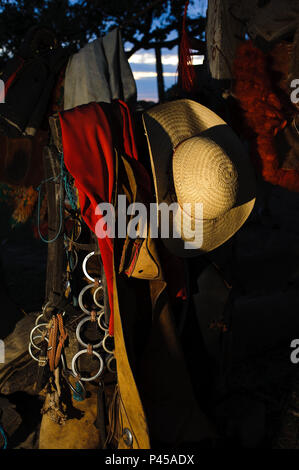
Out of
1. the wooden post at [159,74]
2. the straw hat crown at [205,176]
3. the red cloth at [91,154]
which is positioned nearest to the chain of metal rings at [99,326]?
the red cloth at [91,154]

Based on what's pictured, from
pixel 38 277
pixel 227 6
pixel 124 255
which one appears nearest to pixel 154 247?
pixel 124 255

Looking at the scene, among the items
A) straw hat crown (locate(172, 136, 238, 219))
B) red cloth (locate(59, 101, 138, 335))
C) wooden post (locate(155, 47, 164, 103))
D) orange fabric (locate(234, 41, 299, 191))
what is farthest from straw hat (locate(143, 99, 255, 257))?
wooden post (locate(155, 47, 164, 103))

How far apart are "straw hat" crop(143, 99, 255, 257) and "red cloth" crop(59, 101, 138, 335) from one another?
176 millimetres

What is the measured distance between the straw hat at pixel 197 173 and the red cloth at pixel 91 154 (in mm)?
176

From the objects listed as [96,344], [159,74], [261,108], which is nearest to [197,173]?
[261,108]

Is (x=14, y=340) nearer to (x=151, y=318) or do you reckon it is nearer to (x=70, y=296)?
(x=70, y=296)

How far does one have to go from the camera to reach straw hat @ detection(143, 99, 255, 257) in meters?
2.01

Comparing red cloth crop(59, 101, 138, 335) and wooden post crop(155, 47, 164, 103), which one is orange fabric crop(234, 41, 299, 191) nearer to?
red cloth crop(59, 101, 138, 335)

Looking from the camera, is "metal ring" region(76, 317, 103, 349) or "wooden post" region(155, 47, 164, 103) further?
"wooden post" region(155, 47, 164, 103)

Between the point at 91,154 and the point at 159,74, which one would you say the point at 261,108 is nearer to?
the point at 91,154

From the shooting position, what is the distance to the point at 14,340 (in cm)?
295

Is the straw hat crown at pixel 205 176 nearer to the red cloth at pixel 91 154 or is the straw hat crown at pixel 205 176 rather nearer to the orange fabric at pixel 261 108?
the red cloth at pixel 91 154

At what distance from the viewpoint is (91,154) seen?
2.07m

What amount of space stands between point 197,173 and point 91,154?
52 centimetres
